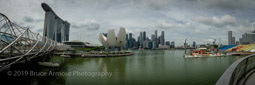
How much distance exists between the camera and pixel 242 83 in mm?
2609

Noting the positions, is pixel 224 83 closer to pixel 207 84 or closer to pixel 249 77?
pixel 249 77

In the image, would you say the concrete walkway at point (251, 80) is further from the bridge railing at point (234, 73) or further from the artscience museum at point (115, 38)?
the artscience museum at point (115, 38)

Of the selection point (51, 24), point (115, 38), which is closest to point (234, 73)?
point (115, 38)

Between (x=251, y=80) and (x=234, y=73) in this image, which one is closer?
(x=234, y=73)

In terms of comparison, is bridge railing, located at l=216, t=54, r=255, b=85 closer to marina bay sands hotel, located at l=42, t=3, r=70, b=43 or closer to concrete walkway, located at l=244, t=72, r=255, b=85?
concrete walkway, located at l=244, t=72, r=255, b=85

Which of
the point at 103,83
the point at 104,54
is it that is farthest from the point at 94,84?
the point at 104,54

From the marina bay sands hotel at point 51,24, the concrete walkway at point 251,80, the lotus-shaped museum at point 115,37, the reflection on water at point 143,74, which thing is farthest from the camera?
the marina bay sands hotel at point 51,24

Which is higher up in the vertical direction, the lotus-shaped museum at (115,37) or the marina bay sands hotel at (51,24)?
the marina bay sands hotel at (51,24)

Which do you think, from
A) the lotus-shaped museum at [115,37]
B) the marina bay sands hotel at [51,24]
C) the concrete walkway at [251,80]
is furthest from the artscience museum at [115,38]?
the marina bay sands hotel at [51,24]

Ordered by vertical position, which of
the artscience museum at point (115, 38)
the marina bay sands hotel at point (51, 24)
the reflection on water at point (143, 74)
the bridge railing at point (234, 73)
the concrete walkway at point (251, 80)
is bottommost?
the reflection on water at point (143, 74)

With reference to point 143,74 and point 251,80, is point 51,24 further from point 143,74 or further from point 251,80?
point 251,80

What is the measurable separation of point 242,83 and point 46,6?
8953 cm

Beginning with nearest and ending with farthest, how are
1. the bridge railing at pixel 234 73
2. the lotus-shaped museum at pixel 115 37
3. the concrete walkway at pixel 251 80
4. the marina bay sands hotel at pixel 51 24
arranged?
1. the bridge railing at pixel 234 73
2. the concrete walkway at pixel 251 80
3. the lotus-shaped museum at pixel 115 37
4. the marina bay sands hotel at pixel 51 24

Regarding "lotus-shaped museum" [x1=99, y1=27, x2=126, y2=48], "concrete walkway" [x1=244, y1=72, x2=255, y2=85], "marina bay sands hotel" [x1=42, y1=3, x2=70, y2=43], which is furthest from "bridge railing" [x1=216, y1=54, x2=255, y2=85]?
"marina bay sands hotel" [x1=42, y1=3, x2=70, y2=43]
